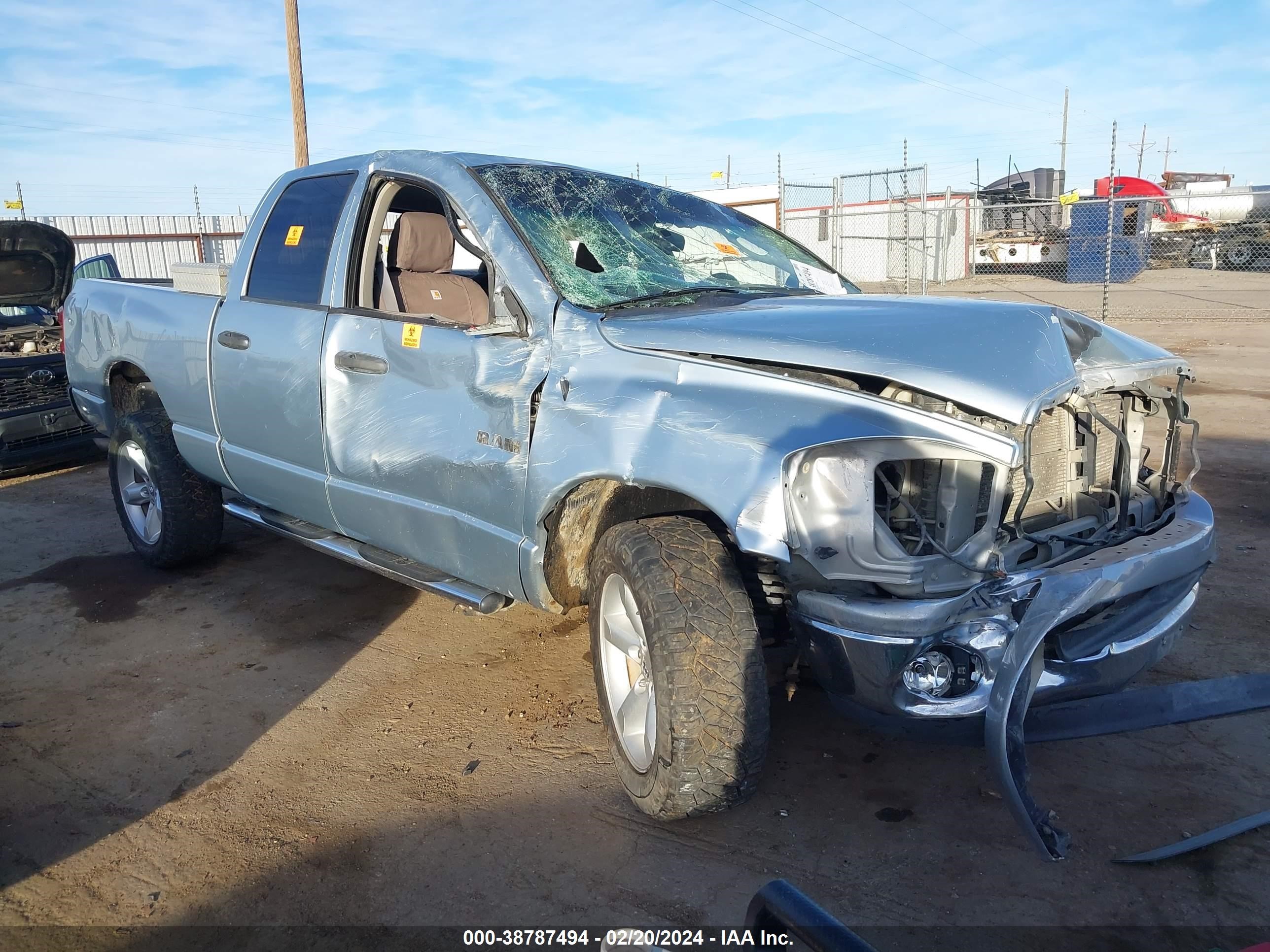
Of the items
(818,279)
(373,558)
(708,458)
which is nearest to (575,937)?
(708,458)

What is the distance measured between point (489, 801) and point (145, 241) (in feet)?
83.1

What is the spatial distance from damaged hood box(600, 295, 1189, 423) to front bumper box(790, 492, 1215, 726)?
474 mm

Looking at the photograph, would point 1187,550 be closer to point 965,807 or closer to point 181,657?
point 965,807

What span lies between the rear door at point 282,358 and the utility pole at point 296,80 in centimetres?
1139

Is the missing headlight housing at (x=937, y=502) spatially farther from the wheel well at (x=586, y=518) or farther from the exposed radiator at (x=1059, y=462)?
the wheel well at (x=586, y=518)

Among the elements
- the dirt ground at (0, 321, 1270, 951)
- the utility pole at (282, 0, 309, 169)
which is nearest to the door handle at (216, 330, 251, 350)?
the dirt ground at (0, 321, 1270, 951)

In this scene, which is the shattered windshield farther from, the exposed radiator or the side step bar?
the exposed radiator

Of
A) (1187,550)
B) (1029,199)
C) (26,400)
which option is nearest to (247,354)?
(1187,550)

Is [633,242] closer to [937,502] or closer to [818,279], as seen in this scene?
[818,279]

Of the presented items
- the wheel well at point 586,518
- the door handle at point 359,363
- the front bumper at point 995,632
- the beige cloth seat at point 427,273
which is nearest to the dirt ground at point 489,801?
the front bumper at point 995,632

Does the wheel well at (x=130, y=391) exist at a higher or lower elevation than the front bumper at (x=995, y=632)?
higher

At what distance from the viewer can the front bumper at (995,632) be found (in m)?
2.46

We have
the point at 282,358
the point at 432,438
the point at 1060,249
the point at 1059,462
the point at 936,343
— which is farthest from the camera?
the point at 1060,249

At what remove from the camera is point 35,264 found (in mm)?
8047
